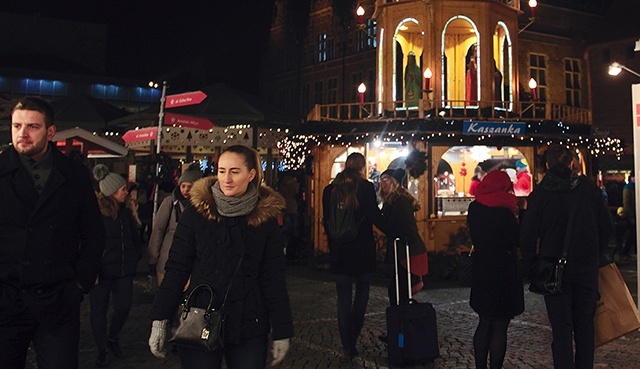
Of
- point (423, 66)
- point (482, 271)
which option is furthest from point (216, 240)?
point (423, 66)

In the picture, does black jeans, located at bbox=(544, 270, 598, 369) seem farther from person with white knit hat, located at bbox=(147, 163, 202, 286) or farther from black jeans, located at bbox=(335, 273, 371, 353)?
person with white knit hat, located at bbox=(147, 163, 202, 286)

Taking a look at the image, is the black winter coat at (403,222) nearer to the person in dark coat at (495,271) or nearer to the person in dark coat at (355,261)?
the person in dark coat at (355,261)

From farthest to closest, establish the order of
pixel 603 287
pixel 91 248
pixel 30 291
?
pixel 603 287 < pixel 91 248 < pixel 30 291

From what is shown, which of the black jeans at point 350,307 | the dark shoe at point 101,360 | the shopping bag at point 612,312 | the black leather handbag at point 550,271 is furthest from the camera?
the black jeans at point 350,307

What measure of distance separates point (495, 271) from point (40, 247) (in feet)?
10.7

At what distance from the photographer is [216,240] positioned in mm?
3170

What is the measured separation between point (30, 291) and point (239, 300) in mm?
1044

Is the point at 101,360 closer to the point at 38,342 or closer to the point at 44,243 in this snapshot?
the point at 38,342

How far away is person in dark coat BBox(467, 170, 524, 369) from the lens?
477 centimetres

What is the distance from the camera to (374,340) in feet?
22.2

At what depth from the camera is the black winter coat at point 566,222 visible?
4602 millimetres

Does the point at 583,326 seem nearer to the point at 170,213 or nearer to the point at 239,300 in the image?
the point at 239,300

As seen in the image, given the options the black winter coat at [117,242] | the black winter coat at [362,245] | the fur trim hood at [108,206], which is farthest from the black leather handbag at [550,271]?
the fur trim hood at [108,206]

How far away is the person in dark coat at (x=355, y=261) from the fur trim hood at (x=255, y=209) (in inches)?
102
